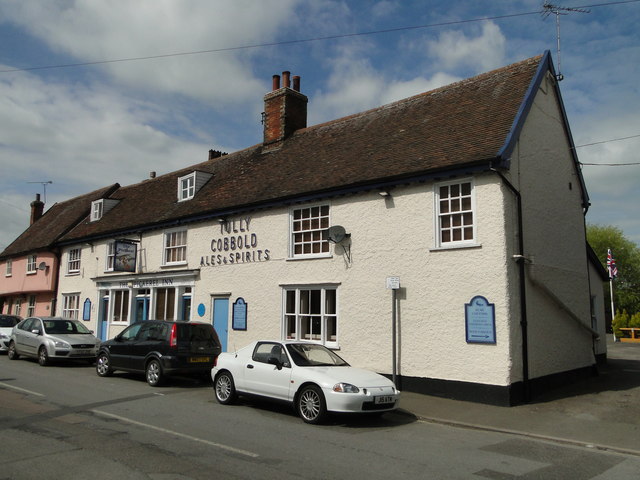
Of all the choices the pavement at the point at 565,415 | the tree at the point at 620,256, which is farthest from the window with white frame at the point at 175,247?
the tree at the point at 620,256

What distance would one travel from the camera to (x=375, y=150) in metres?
15.4

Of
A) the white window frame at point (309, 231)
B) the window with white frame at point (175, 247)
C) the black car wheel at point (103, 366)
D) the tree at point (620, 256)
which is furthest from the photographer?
the tree at point (620, 256)

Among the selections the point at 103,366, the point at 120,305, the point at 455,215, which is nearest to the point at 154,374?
the point at 103,366

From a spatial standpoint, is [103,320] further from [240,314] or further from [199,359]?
[199,359]

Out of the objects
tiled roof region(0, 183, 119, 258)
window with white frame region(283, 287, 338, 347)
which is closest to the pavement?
window with white frame region(283, 287, 338, 347)

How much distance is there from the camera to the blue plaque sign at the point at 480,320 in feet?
37.3

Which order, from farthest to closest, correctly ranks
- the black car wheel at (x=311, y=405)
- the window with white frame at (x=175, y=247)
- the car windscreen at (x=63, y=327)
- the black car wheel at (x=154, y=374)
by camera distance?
the window with white frame at (x=175, y=247) → the car windscreen at (x=63, y=327) → the black car wheel at (x=154, y=374) → the black car wheel at (x=311, y=405)

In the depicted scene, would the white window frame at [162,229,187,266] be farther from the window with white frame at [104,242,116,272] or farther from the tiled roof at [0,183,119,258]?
the tiled roof at [0,183,119,258]

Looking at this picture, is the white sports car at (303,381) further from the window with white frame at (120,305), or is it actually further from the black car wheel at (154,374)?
the window with white frame at (120,305)

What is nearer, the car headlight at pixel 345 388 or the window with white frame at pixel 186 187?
the car headlight at pixel 345 388

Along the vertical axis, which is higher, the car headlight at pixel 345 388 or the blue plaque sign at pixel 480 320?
the blue plaque sign at pixel 480 320

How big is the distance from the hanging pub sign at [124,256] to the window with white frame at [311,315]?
8.42 meters

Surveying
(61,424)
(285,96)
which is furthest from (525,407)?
(285,96)

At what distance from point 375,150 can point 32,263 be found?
22.0m
